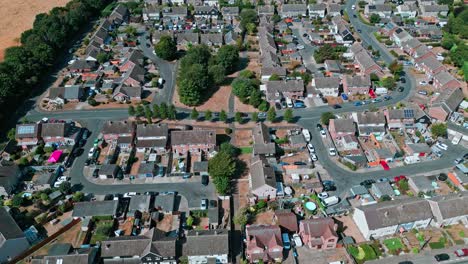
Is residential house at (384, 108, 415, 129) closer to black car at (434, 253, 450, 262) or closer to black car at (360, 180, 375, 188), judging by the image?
black car at (360, 180, 375, 188)

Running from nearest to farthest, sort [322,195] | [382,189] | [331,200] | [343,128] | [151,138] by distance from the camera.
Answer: [331,200], [322,195], [382,189], [151,138], [343,128]

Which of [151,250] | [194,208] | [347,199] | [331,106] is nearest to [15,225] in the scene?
[151,250]

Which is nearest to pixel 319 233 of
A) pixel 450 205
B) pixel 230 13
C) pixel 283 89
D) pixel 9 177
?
pixel 450 205

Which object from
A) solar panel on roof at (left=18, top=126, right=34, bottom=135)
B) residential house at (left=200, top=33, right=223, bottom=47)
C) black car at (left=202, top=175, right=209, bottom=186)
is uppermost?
residential house at (left=200, top=33, right=223, bottom=47)

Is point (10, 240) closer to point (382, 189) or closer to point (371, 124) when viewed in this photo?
point (382, 189)

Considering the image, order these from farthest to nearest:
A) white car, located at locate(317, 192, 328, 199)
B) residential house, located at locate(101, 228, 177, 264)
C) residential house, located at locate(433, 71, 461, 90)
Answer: residential house, located at locate(433, 71, 461, 90), white car, located at locate(317, 192, 328, 199), residential house, located at locate(101, 228, 177, 264)

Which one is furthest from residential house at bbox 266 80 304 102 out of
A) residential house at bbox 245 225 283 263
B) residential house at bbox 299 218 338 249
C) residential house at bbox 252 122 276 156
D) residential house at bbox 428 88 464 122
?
residential house at bbox 245 225 283 263
